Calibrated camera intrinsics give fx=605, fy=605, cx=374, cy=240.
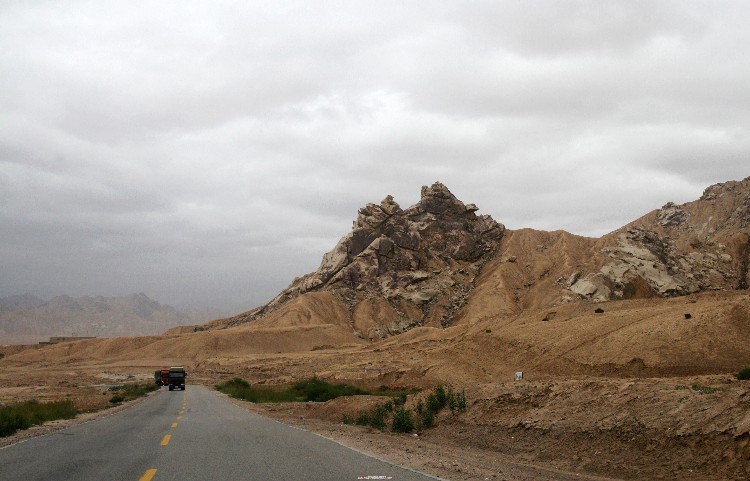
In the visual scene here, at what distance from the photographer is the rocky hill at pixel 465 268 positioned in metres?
88.9

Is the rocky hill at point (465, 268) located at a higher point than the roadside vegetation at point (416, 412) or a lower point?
higher

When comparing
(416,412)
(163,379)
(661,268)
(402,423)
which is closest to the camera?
(402,423)

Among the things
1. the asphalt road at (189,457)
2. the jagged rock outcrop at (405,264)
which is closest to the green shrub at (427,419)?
the asphalt road at (189,457)

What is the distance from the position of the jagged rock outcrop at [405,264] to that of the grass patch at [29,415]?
80.1 metres

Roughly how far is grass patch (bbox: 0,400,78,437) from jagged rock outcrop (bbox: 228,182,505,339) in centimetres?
8010

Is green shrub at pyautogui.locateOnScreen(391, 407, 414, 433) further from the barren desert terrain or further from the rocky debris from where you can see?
the rocky debris

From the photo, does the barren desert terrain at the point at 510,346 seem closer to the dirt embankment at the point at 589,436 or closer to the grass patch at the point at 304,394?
the dirt embankment at the point at 589,436

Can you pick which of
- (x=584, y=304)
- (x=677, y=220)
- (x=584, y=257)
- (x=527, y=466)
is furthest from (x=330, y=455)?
(x=677, y=220)

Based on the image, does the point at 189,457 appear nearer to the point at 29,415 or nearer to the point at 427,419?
the point at 427,419

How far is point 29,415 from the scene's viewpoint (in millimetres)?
24547

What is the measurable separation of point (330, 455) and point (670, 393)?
859 centimetres

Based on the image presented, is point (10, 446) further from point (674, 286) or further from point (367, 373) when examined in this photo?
point (674, 286)

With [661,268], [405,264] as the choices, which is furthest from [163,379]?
[661,268]

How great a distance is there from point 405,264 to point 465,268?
40.9 ft
